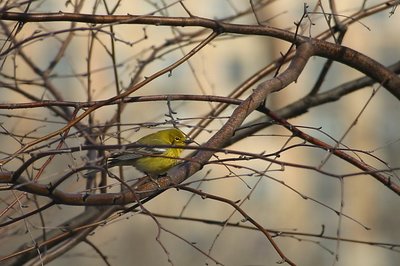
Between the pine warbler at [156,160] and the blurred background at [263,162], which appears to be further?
the blurred background at [263,162]

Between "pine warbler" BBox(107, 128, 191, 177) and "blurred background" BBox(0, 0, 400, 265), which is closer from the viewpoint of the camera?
"pine warbler" BBox(107, 128, 191, 177)

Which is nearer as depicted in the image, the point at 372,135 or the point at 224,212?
the point at 224,212

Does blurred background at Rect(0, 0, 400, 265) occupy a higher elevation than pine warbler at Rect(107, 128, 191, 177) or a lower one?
higher

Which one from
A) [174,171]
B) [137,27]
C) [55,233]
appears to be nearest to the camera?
[174,171]

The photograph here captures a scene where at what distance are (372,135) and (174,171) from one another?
7.97m

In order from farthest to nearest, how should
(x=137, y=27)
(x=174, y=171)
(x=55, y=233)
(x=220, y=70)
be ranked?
(x=220, y=70), (x=137, y=27), (x=55, y=233), (x=174, y=171)

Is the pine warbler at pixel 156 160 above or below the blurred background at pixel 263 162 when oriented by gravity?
below

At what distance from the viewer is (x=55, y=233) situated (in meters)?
3.36

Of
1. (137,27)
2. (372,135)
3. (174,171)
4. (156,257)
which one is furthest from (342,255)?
(174,171)

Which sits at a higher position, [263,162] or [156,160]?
[263,162]

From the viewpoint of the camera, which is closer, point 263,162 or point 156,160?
point 156,160

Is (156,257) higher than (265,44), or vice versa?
(265,44)

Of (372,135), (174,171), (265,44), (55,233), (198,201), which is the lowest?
(174,171)

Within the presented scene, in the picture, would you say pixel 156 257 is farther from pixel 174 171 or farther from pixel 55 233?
pixel 174 171
